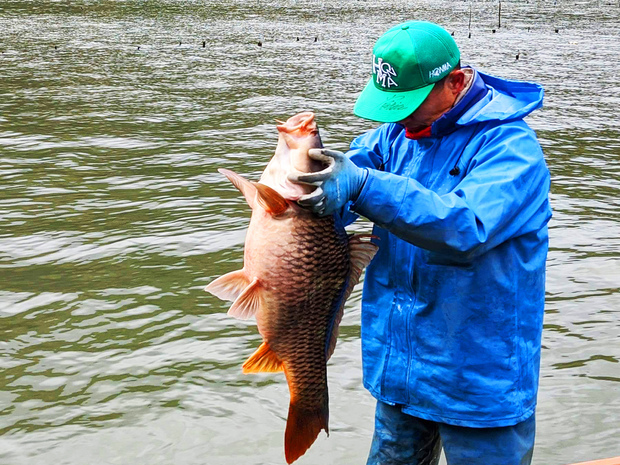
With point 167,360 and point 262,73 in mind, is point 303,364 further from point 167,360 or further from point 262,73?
point 262,73

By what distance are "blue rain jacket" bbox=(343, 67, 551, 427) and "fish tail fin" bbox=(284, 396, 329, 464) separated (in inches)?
11.0

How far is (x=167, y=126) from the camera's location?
1590cm

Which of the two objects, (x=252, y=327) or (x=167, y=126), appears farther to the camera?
(x=167, y=126)

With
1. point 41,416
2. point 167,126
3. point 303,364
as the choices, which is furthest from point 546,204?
point 167,126

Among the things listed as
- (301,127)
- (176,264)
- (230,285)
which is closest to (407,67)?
(301,127)

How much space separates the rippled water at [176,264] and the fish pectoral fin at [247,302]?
2.61 m

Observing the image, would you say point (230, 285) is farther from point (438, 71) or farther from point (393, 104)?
point (438, 71)

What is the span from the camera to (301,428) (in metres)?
3.36

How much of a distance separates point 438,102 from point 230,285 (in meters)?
1.09

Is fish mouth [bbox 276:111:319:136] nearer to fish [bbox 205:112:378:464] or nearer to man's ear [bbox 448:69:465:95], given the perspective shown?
fish [bbox 205:112:378:464]

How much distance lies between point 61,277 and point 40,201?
9.51 feet

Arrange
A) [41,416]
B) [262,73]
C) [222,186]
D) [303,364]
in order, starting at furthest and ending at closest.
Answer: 1. [262,73]
2. [222,186]
3. [41,416]
4. [303,364]

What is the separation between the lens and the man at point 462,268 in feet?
9.88

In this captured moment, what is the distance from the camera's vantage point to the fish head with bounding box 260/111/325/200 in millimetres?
2844
